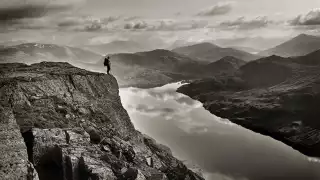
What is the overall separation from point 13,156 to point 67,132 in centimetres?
902

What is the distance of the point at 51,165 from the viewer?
33.3m

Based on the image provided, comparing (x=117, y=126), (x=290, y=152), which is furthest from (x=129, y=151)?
(x=290, y=152)

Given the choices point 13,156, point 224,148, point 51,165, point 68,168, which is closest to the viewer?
point 13,156

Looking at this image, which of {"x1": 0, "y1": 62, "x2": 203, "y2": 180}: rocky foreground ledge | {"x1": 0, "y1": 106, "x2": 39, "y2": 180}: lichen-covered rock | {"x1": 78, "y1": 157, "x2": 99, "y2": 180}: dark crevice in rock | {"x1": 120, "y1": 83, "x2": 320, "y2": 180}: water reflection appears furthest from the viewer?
{"x1": 120, "y1": 83, "x2": 320, "y2": 180}: water reflection

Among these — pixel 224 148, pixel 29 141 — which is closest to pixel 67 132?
pixel 29 141

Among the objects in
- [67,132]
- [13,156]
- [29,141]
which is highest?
[67,132]

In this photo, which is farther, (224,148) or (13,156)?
(224,148)

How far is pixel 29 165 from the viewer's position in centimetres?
2806

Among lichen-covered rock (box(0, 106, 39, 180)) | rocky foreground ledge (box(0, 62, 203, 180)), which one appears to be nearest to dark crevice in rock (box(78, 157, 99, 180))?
rocky foreground ledge (box(0, 62, 203, 180))

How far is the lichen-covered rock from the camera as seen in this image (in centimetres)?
2630

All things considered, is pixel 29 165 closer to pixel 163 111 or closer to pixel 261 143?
pixel 261 143

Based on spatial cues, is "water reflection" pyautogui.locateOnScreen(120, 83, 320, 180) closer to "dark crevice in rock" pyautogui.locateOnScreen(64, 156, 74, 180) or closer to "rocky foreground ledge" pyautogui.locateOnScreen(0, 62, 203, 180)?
"rocky foreground ledge" pyautogui.locateOnScreen(0, 62, 203, 180)

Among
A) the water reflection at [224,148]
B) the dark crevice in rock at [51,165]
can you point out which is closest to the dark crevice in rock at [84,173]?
the dark crevice in rock at [51,165]

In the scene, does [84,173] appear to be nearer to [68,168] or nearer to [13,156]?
[68,168]
